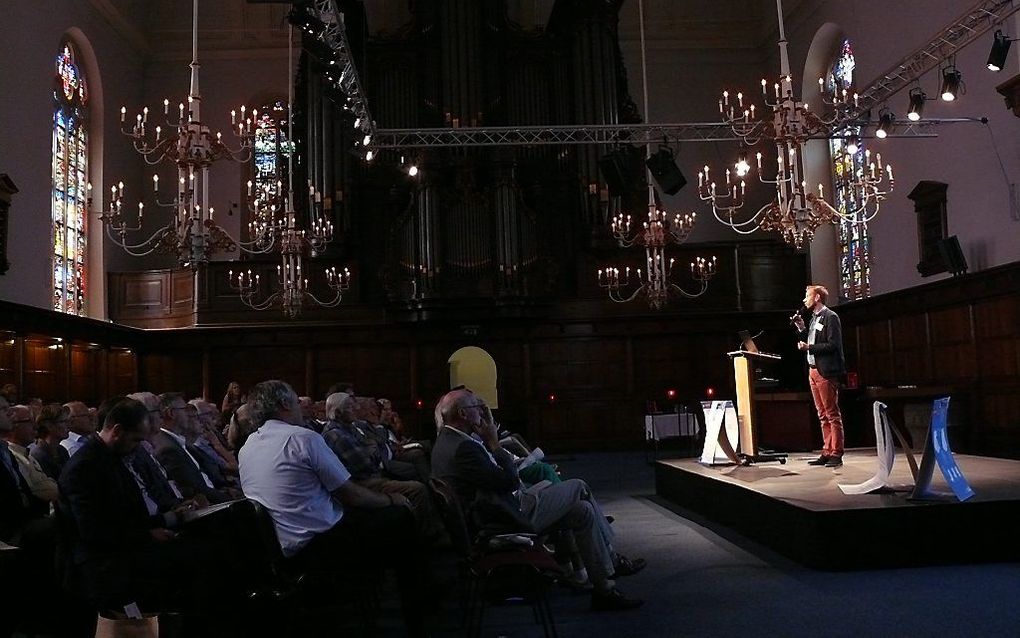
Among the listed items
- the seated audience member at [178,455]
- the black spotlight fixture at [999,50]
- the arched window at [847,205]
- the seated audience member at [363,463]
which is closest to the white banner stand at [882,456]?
the seated audience member at [363,463]

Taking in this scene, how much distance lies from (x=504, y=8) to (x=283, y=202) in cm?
549

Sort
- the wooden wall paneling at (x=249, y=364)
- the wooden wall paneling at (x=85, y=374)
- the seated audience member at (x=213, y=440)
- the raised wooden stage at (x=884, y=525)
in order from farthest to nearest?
1. the wooden wall paneling at (x=249, y=364)
2. the wooden wall paneling at (x=85, y=374)
3. the seated audience member at (x=213, y=440)
4. the raised wooden stage at (x=884, y=525)

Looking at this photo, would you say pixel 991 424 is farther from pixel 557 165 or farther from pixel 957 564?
pixel 557 165

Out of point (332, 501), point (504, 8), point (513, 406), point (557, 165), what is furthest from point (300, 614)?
point (504, 8)

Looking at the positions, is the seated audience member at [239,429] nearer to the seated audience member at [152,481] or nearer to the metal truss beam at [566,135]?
the seated audience member at [152,481]

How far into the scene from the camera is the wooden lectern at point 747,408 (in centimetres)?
889

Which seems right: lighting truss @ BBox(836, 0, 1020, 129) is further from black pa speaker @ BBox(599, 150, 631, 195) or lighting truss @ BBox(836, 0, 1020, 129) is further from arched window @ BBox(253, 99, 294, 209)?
arched window @ BBox(253, 99, 294, 209)

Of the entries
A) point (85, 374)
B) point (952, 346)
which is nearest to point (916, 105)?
point (952, 346)

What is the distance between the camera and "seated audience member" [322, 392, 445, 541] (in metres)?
6.22

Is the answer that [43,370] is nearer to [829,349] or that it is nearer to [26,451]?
[26,451]

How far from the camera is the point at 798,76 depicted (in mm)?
17375

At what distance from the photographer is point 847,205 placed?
1619 centimetres

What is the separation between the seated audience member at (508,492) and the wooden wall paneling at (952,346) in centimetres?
861

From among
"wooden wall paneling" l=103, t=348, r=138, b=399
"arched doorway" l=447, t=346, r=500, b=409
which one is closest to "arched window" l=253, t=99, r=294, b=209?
"wooden wall paneling" l=103, t=348, r=138, b=399
